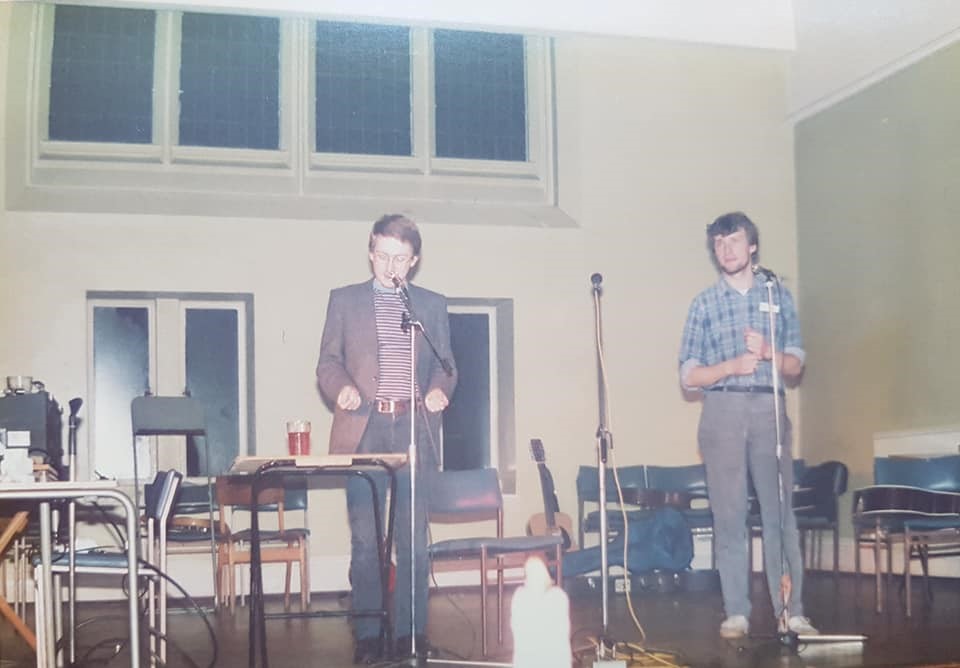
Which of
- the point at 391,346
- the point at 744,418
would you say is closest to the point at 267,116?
the point at 391,346

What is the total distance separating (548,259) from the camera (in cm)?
680

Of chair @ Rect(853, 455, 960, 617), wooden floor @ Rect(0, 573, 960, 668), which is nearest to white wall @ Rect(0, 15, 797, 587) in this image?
wooden floor @ Rect(0, 573, 960, 668)

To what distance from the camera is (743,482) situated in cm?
447

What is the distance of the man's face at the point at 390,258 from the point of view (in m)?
4.31

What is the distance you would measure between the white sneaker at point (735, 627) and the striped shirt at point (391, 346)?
1583mm

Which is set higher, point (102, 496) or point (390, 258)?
point (390, 258)

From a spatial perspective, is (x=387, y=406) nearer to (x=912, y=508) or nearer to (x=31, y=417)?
(x=31, y=417)

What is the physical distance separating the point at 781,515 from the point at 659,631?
0.95m

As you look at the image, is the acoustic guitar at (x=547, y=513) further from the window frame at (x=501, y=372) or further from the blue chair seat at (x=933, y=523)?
the blue chair seat at (x=933, y=523)

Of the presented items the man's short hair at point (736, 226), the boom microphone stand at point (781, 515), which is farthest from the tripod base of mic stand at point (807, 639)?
the man's short hair at point (736, 226)

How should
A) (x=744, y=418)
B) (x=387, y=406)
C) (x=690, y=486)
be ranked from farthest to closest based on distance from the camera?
(x=690, y=486)
(x=744, y=418)
(x=387, y=406)

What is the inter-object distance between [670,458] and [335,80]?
9.90ft

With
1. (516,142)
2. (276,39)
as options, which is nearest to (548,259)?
(516,142)

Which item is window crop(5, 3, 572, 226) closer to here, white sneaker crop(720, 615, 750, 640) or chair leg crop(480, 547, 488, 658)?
chair leg crop(480, 547, 488, 658)
